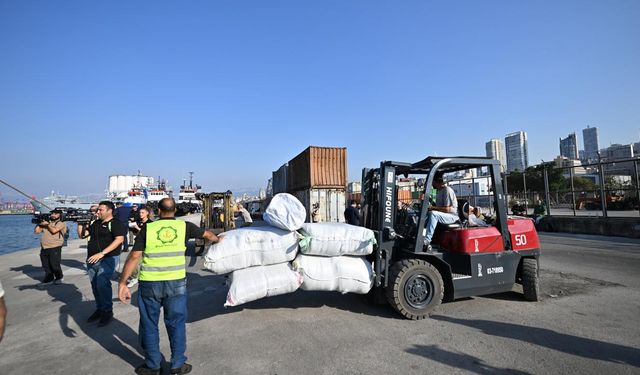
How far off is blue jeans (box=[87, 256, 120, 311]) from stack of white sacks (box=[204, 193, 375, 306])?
199 cm

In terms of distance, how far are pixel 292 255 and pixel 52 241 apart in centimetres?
640

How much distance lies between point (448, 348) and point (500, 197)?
262 centimetres

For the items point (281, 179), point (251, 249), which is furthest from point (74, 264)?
point (281, 179)

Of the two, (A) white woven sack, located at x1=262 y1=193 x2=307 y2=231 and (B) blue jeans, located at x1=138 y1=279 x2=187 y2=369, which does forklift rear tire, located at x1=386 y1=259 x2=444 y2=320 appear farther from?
(B) blue jeans, located at x1=138 y1=279 x2=187 y2=369

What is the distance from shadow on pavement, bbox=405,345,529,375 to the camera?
3219mm

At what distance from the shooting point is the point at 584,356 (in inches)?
136

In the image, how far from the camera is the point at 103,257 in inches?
193

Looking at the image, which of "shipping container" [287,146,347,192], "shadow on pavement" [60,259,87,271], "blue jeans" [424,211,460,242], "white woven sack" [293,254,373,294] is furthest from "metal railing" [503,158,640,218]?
"shadow on pavement" [60,259,87,271]

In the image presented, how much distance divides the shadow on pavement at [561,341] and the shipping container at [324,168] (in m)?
12.2

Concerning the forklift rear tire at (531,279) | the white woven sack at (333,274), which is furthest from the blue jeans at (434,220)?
the forklift rear tire at (531,279)

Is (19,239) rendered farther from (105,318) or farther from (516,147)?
(516,147)

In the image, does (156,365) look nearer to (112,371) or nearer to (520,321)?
(112,371)

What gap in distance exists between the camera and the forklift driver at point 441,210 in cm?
489

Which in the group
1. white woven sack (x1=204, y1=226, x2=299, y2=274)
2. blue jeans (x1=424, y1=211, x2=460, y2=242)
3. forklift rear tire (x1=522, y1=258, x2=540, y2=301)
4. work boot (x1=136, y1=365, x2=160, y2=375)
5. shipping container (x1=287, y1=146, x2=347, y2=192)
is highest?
shipping container (x1=287, y1=146, x2=347, y2=192)
